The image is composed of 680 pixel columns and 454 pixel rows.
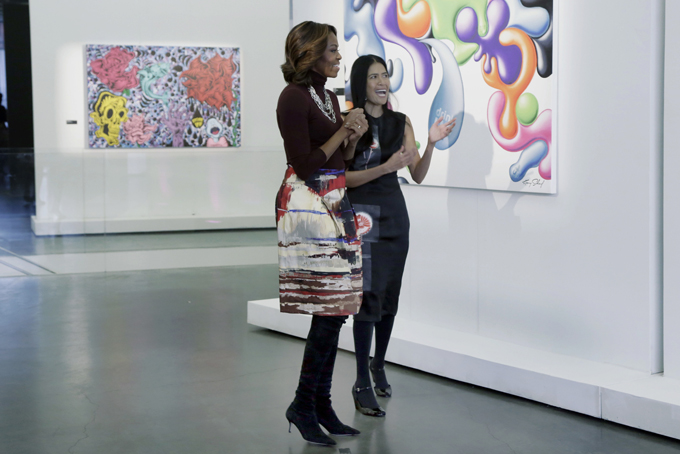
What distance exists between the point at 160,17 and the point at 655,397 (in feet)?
30.7

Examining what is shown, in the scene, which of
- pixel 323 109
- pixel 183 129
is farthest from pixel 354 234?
pixel 183 129

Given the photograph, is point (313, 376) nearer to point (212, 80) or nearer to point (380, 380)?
point (380, 380)

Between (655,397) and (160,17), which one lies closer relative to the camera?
(655,397)

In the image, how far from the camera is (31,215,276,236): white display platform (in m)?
7.99

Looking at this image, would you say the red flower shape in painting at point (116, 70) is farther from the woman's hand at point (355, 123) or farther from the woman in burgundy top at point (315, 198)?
the woman's hand at point (355, 123)

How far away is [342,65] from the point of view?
214 inches

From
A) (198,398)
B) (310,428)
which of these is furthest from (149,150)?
(310,428)

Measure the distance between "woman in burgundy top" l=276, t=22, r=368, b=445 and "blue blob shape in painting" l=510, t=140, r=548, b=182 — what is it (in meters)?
1.32

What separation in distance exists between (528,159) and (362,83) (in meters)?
1.01

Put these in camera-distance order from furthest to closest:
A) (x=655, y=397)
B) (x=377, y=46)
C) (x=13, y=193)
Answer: (x=13, y=193), (x=377, y=46), (x=655, y=397)

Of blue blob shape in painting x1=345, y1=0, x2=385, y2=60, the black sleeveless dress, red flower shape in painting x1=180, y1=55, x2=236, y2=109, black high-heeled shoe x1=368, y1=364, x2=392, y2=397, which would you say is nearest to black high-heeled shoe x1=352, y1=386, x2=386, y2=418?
black high-heeled shoe x1=368, y1=364, x2=392, y2=397

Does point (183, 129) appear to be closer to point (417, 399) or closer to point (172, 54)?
point (172, 54)

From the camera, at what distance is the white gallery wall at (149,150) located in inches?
320

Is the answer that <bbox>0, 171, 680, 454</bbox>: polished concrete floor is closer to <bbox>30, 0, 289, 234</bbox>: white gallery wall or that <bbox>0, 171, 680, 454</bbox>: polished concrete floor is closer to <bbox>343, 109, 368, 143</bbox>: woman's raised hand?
<bbox>343, 109, 368, 143</bbox>: woman's raised hand
